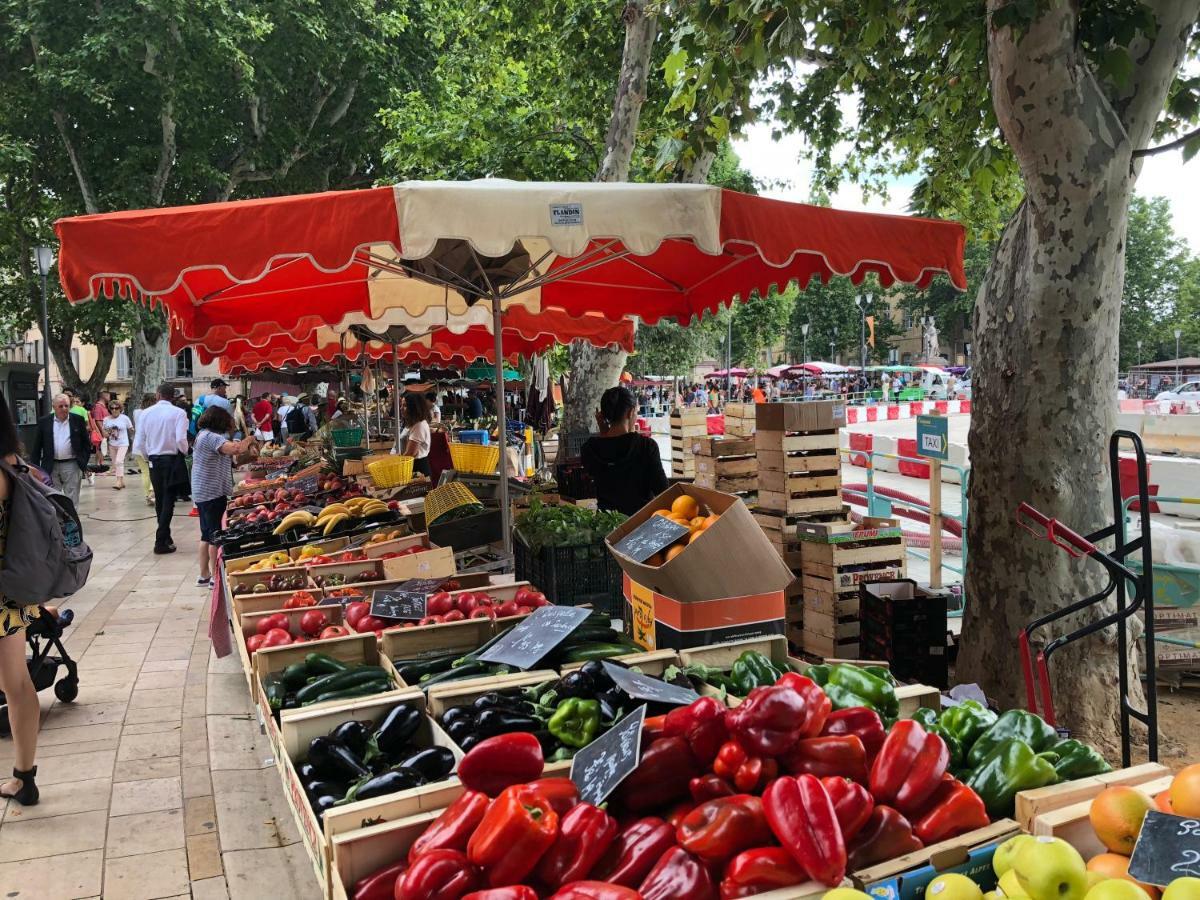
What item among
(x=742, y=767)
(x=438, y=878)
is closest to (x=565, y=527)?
(x=742, y=767)

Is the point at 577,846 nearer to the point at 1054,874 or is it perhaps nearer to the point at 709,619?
the point at 1054,874

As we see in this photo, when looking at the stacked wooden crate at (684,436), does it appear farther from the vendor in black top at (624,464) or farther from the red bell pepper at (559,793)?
the red bell pepper at (559,793)

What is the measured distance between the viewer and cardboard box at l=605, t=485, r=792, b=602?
3.50 m

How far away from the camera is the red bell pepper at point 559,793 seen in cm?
194

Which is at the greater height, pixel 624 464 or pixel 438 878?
pixel 624 464

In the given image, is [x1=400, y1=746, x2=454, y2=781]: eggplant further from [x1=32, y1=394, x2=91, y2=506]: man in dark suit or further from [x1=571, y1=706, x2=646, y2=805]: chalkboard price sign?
[x1=32, y1=394, x2=91, y2=506]: man in dark suit

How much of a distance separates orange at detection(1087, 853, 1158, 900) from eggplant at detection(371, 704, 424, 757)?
1.84 m

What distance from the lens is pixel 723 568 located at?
140 inches

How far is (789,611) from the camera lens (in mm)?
6676

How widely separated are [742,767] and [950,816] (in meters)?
0.45

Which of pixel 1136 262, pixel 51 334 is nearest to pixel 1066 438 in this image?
pixel 51 334

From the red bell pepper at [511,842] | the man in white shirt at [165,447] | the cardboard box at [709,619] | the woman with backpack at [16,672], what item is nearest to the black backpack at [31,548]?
the woman with backpack at [16,672]

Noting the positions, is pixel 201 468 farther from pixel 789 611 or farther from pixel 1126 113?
pixel 1126 113

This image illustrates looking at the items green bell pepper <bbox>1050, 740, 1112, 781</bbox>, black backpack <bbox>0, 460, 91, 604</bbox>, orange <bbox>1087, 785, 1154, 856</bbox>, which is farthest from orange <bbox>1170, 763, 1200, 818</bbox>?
black backpack <bbox>0, 460, 91, 604</bbox>
